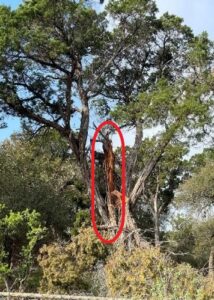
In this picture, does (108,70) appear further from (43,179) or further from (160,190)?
(160,190)

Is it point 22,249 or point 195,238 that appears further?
point 195,238

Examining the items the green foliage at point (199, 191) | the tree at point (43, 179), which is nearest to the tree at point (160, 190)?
the green foliage at point (199, 191)

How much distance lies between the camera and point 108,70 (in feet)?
63.7

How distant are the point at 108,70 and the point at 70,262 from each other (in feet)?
34.3

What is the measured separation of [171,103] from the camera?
1609 centimetres

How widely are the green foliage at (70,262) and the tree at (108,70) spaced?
215 inches

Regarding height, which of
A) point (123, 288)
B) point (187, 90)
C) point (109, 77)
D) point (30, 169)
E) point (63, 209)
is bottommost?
point (123, 288)

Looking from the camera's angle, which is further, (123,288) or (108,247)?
(108,247)

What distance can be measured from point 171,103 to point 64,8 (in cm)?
412

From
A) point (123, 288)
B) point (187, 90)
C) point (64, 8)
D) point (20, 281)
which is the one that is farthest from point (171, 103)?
point (123, 288)

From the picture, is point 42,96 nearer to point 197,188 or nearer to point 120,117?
point 120,117

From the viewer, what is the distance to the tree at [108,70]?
16.2 meters

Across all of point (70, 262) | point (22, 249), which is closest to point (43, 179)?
point (22, 249)

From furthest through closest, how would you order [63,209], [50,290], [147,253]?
[63,209]
[50,290]
[147,253]
